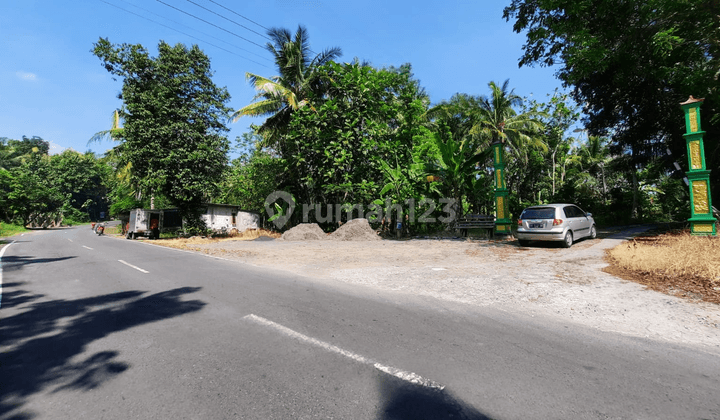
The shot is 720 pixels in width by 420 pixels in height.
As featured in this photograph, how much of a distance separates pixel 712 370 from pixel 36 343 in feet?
23.6

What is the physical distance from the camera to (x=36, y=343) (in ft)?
12.5

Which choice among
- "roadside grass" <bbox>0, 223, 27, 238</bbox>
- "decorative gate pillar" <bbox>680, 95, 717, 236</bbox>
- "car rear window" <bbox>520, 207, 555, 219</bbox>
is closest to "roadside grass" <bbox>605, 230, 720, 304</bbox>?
"decorative gate pillar" <bbox>680, 95, 717, 236</bbox>

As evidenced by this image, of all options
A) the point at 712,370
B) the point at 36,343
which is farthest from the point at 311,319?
the point at 712,370

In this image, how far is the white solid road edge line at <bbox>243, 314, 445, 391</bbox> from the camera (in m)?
2.75

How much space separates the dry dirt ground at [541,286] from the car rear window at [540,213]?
4.68 ft

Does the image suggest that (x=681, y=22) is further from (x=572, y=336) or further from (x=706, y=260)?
(x=572, y=336)

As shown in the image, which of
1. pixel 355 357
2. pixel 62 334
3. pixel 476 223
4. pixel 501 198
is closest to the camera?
pixel 355 357

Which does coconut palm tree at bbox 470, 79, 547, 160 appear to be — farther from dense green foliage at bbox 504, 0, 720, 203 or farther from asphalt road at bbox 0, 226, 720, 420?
asphalt road at bbox 0, 226, 720, 420

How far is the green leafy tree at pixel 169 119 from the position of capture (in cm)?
2114

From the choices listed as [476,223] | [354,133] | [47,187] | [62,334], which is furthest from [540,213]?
[47,187]

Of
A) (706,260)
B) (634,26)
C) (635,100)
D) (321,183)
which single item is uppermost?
(634,26)

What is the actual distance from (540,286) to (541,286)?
2 cm

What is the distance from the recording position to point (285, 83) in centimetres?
2328

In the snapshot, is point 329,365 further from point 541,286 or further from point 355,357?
point 541,286
